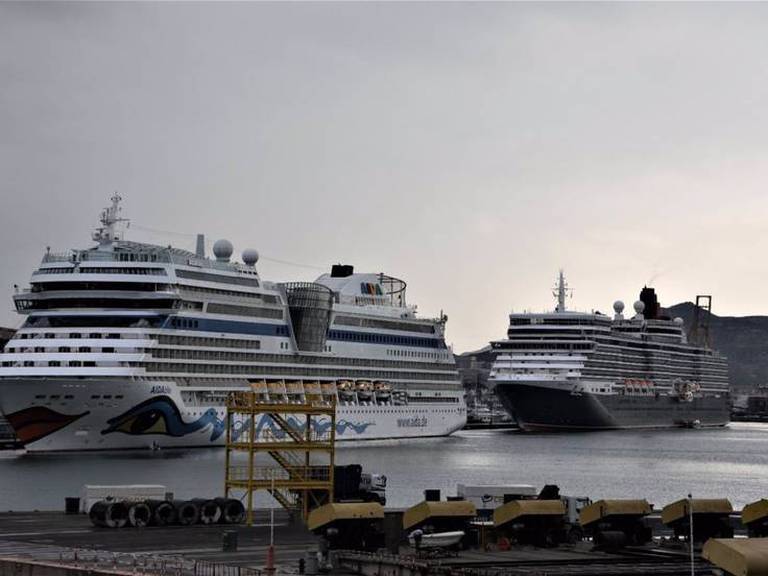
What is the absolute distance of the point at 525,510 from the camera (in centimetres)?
4078

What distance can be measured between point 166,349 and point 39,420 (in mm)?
10661

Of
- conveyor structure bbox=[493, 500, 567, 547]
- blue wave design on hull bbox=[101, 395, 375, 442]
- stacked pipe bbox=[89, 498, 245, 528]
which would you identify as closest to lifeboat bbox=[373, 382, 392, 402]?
blue wave design on hull bbox=[101, 395, 375, 442]

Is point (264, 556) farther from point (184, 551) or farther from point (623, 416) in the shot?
point (623, 416)

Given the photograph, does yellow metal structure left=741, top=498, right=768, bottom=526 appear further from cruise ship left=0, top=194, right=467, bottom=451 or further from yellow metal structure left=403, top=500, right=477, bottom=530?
cruise ship left=0, top=194, right=467, bottom=451

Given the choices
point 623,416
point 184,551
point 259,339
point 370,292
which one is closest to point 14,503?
point 184,551

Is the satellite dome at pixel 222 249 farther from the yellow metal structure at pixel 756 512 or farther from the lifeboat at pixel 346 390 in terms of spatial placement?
the yellow metal structure at pixel 756 512

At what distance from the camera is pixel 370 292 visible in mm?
133500

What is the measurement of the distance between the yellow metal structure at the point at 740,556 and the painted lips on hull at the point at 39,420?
71.8 m

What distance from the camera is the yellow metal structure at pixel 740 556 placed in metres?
28.4

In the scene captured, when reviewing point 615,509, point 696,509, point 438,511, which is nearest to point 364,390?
point 696,509

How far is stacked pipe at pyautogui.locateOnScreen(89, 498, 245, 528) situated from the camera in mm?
45625

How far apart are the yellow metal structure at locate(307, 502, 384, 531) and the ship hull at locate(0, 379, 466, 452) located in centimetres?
5952

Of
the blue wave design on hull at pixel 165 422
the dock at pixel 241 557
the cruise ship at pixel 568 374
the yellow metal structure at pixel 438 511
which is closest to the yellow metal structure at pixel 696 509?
the dock at pixel 241 557

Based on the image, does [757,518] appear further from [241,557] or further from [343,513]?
[241,557]
